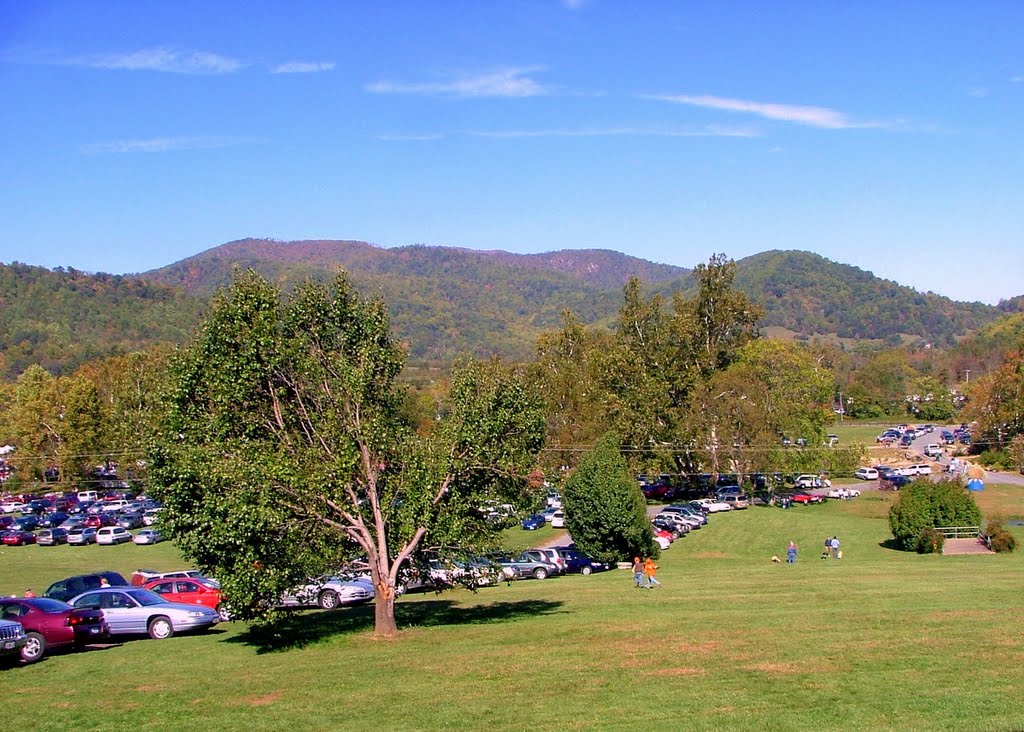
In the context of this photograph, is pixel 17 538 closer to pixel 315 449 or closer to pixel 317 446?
pixel 317 446

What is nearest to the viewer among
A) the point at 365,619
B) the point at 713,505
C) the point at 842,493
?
the point at 365,619

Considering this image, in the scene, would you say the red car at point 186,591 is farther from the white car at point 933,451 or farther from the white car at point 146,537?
the white car at point 933,451

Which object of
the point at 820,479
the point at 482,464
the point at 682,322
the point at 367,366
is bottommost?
the point at 820,479

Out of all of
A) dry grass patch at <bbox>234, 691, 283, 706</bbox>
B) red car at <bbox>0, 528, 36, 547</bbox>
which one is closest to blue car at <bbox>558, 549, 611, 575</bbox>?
dry grass patch at <bbox>234, 691, 283, 706</bbox>

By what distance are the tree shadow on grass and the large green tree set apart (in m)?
1.77

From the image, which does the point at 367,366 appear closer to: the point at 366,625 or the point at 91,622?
the point at 366,625

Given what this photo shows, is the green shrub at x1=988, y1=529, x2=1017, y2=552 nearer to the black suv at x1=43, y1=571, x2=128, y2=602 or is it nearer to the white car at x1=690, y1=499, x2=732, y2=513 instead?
the white car at x1=690, y1=499, x2=732, y2=513

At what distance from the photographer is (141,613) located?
80.1ft

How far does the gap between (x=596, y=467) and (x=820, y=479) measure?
4868cm

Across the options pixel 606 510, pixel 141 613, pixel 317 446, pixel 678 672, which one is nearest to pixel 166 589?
pixel 141 613

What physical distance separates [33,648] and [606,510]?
82.6ft

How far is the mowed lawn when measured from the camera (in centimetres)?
1362

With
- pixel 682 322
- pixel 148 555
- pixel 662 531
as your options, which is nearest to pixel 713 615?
pixel 662 531

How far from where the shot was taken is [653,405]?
75.3m
